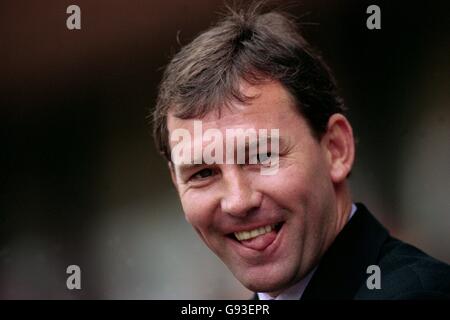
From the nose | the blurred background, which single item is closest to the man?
the nose

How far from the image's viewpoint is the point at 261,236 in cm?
162

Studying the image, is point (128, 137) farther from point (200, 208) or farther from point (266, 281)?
point (266, 281)

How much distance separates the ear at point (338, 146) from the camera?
1678 mm

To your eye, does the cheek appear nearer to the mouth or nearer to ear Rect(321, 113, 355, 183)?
the mouth

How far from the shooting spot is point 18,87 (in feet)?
7.68

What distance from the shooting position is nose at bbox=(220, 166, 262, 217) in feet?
5.15

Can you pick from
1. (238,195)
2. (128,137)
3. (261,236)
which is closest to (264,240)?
(261,236)

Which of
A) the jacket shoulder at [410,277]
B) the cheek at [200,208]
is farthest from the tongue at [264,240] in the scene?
the jacket shoulder at [410,277]

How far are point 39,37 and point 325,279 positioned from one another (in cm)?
126

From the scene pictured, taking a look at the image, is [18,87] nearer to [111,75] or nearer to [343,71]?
[111,75]

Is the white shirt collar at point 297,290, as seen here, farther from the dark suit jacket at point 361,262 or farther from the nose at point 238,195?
the nose at point 238,195

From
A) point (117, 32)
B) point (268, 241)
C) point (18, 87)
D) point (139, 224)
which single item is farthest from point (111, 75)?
point (268, 241)

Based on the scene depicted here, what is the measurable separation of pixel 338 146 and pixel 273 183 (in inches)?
8.8

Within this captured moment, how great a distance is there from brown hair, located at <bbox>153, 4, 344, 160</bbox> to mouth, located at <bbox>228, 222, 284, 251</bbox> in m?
0.25
